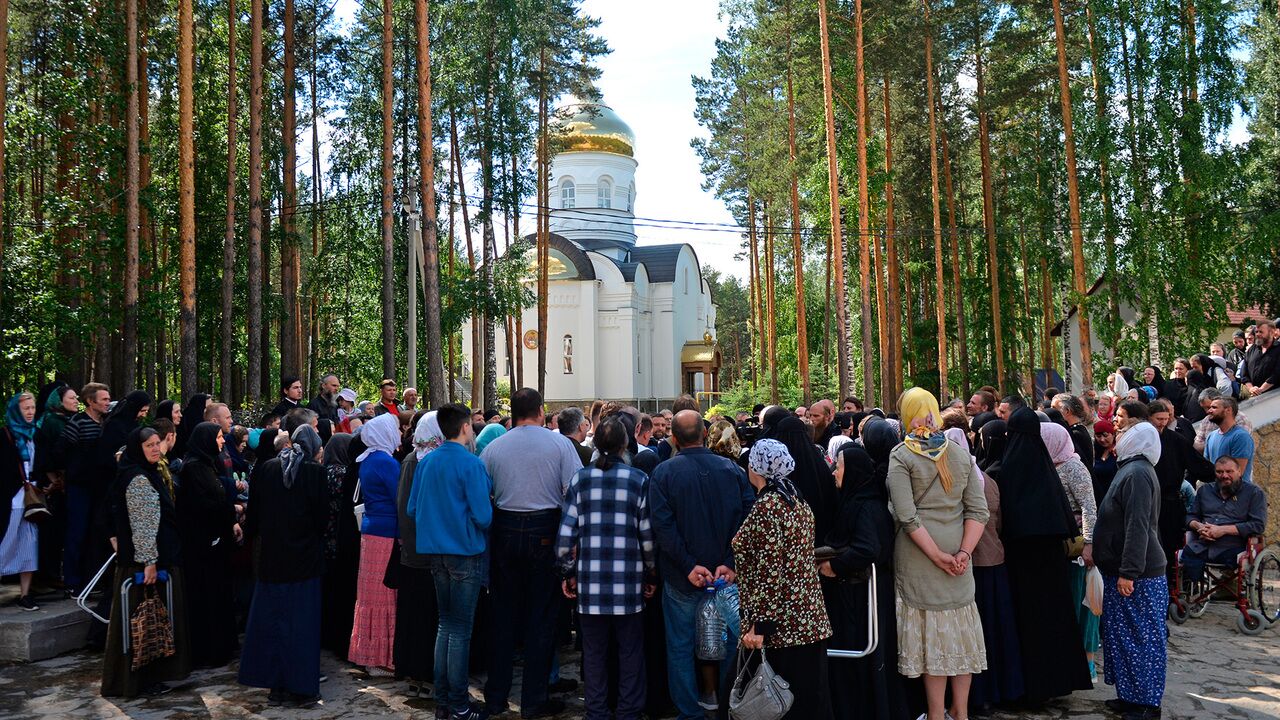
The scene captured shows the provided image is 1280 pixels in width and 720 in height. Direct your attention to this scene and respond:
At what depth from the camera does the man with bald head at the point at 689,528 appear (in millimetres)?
4488

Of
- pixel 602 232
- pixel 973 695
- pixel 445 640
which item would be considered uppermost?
pixel 602 232

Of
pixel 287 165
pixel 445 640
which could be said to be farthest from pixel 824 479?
pixel 287 165

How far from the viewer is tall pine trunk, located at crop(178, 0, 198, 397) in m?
12.3

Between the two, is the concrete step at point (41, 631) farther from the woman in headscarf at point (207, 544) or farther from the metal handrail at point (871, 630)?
the metal handrail at point (871, 630)

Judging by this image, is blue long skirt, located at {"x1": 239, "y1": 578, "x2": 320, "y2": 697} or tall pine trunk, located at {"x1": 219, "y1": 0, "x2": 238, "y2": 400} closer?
blue long skirt, located at {"x1": 239, "y1": 578, "x2": 320, "y2": 697}

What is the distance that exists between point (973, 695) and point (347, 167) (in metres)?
20.9

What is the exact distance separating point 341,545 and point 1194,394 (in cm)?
1004

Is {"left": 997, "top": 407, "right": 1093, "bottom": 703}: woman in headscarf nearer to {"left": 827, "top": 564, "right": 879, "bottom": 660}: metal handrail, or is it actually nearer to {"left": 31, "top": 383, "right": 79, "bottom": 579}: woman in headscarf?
{"left": 827, "top": 564, "right": 879, "bottom": 660}: metal handrail

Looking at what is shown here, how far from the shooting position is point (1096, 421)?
6777mm

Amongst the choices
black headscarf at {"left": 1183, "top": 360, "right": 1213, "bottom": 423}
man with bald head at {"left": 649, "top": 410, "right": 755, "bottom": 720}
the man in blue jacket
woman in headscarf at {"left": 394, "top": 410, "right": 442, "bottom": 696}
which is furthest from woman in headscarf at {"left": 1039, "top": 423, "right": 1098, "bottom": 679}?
black headscarf at {"left": 1183, "top": 360, "right": 1213, "bottom": 423}

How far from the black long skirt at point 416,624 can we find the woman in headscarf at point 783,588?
2.61m

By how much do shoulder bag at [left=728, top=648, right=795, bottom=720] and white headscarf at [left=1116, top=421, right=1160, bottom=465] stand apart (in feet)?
8.81

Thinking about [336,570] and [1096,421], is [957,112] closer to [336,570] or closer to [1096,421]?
[1096,421]

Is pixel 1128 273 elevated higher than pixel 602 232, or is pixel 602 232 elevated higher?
pixel 602 232
